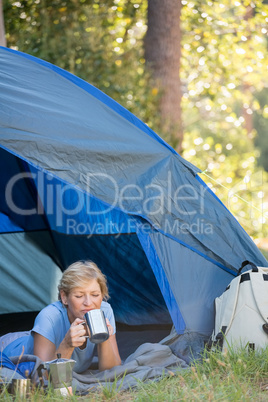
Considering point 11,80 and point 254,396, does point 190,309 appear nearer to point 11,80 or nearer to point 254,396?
point 254,396

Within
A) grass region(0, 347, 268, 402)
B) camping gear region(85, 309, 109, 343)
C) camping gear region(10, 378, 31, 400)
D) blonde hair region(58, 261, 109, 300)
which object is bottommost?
grass region(0, 347, 268, 402)

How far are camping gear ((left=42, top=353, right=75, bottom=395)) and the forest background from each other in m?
2.80

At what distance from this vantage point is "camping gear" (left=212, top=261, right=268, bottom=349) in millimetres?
2662

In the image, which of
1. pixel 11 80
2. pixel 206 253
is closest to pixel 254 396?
pixel 206 253

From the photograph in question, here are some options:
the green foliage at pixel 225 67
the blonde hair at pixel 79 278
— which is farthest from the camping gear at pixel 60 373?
the green foliage at pixel 225 67

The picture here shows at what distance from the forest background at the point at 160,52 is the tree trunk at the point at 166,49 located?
0.01 metres

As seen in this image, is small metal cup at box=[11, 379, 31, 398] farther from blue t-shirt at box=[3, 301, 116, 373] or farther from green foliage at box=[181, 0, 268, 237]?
green foliage at box=[181, 0, 268, 237]

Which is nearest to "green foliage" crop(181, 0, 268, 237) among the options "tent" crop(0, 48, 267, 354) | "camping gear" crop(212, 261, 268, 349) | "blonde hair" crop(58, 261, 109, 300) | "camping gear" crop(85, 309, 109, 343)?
"tent" crop(0, 48, 267, 354)

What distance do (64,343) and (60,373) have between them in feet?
0.62

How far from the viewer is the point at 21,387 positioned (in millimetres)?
2227

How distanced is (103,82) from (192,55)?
105 inches

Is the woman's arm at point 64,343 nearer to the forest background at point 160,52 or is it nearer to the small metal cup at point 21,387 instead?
the small metal cup at point 21,387

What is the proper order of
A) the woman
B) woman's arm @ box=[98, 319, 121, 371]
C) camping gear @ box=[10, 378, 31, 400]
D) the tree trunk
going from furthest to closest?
the tree trunk
woman's arm @ box=[98, 319, 121, 371]
the woman
camping gear @ box=[10, 378, 31, 400]

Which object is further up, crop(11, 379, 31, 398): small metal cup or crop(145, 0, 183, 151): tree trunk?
crop(145, 0, 183, 151): tree trunk
